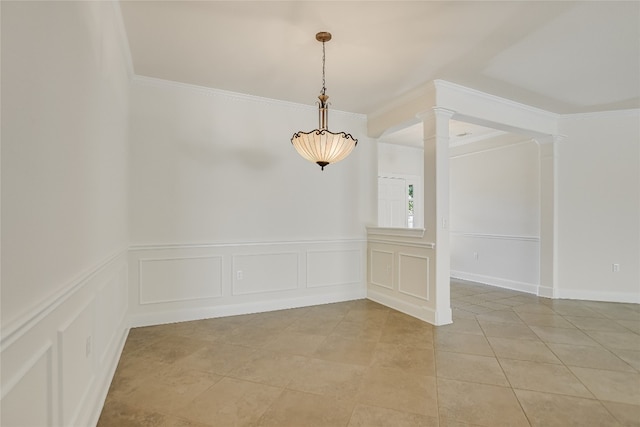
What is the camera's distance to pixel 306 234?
4500 mm

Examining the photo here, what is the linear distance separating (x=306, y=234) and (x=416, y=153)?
12.7 feet

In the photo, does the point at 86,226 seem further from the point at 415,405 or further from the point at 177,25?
the point at 415,405

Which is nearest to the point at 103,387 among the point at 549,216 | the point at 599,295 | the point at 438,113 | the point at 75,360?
the point at 75,360

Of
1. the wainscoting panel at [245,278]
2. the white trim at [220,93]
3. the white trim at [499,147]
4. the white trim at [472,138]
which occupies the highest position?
the white trim at [220,93]

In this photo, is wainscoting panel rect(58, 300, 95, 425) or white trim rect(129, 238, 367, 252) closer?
wainscoting panel rect(58, 300, 95, 425)

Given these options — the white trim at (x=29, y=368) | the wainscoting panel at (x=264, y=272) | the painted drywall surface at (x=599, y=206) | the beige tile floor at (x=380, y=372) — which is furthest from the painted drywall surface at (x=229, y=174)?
the painted drywall surface at (x=599, y=206)

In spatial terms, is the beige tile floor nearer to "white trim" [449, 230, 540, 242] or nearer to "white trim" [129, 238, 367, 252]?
"white trim" [129, 238, 367, 252]

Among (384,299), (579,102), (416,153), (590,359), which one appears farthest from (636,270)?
(416,153)

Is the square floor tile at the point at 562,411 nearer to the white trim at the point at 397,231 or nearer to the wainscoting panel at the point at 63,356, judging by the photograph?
the white trim at the point at 397,231

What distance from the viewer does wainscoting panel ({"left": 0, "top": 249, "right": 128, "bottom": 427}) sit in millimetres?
953

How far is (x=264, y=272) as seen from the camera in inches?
166

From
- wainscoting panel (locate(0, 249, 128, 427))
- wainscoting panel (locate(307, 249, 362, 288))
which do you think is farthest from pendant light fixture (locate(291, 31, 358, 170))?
wainscoting panel (locate(307, 249, 362, 288))

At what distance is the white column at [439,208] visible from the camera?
3.69 m

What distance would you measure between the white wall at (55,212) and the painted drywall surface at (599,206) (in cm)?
585
